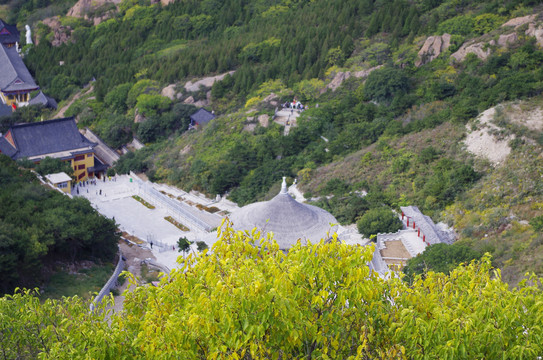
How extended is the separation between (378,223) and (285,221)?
7.12m

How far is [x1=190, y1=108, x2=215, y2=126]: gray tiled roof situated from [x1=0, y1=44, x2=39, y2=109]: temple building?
20.5 meters

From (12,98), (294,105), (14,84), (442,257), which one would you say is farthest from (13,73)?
(442,257)

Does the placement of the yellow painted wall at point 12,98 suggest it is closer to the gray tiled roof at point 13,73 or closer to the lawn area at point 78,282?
the gray tiled roof at point 13,73

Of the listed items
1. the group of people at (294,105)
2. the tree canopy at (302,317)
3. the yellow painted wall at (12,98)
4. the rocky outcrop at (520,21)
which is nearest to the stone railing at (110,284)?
the tree canopy at (302,317)

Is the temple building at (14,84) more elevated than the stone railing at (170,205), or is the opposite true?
the stone railing at (170,205)

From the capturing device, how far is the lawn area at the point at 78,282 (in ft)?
84.5

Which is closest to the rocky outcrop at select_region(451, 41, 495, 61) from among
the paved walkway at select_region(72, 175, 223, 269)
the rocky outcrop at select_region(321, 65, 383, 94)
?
the rocky outcrop at select_region(321, 65, 383, 94)

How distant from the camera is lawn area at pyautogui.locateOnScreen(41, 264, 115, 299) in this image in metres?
25.8

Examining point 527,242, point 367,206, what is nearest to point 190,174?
point 367,206

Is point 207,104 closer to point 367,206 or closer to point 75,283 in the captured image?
point 367,206

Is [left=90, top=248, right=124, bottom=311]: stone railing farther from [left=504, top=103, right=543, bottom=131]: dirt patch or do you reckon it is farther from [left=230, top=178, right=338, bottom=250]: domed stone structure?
[left=504, top=103, right=543, bottom=131]: dirt patch

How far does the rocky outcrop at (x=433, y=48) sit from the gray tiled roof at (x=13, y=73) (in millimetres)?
37527

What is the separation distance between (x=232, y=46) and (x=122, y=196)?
21.4 metres

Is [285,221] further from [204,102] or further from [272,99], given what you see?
[204,102]
